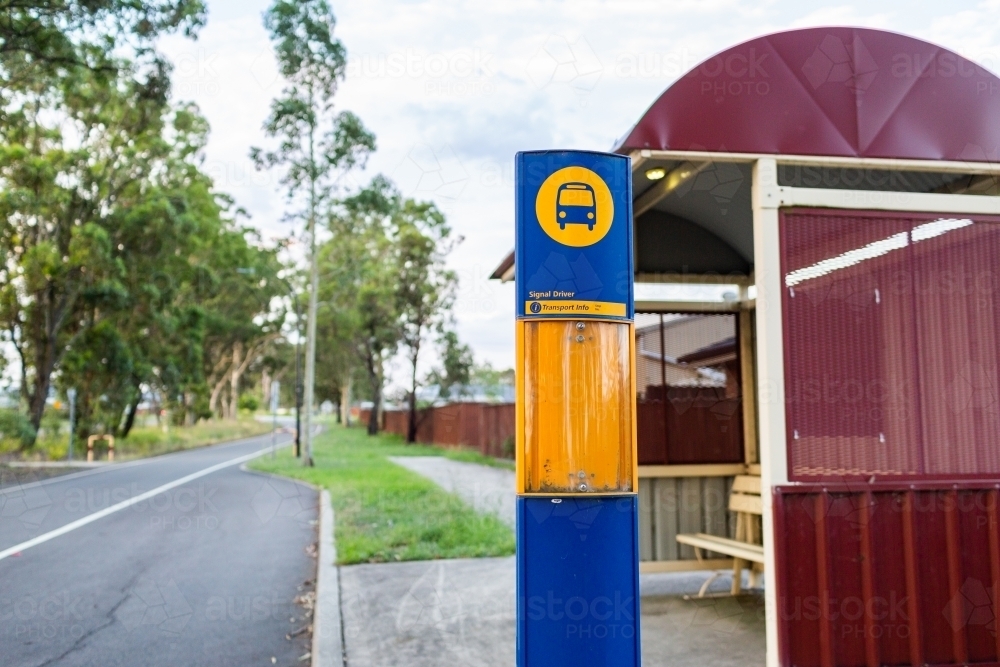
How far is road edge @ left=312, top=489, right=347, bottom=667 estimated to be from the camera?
5324 mm

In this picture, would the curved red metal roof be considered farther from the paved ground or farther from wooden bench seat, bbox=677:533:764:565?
the paved ground

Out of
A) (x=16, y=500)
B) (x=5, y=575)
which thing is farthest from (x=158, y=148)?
(x=5, y=575)

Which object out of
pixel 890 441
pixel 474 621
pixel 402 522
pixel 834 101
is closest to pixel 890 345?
pixel 890 441

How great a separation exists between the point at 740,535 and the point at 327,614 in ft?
11.5

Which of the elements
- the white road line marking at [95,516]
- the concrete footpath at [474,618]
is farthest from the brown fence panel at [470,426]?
the concrete footpath at [474,618]

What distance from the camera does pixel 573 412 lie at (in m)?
3.87

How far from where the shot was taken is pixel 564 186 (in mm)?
3973

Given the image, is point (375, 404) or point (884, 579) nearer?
point (884, 579)

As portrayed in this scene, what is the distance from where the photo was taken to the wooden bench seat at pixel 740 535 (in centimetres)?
684

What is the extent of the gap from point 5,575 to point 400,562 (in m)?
3.79

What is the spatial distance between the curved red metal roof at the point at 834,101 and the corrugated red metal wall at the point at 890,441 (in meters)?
0.42

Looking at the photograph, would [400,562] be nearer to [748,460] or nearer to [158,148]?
[748,460]

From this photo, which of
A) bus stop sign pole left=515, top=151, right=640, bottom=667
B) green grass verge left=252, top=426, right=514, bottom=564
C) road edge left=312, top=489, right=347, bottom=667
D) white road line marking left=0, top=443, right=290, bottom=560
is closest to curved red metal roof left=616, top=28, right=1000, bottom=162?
bus stop sign pole left=515, top=151, right=640, bottom=667

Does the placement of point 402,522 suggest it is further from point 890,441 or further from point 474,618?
point 890,441
